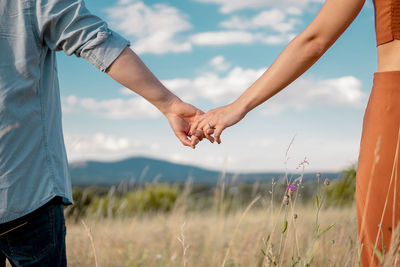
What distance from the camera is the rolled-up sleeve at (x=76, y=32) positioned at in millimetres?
1521

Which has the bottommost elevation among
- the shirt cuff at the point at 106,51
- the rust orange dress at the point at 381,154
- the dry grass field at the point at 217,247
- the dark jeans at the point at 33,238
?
the dry grass field at the point at 217,247

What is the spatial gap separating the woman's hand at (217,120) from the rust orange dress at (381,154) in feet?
2.22

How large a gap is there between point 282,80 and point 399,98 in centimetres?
50

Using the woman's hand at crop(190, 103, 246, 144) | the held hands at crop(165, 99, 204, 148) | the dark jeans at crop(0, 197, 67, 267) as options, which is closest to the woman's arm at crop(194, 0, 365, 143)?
the woman's hand at crop(190, 103, 246, 144)

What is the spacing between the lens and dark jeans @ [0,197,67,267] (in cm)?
149

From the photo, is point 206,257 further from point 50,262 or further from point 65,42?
point 65,42

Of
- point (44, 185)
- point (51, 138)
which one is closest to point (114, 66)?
point (51, 138)

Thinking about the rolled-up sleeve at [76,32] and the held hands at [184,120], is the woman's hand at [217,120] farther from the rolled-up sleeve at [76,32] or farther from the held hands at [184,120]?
the rolled-up sleeve at [76,32]

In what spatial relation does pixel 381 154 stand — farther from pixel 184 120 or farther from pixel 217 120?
pixel 184 120

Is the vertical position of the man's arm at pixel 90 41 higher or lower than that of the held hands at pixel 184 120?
higher

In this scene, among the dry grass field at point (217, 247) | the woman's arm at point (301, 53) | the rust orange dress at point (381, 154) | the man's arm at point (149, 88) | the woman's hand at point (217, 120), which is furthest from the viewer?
the dry grass field at point (217, 247)

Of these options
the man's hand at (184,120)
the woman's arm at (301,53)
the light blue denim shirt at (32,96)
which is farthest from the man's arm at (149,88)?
the woman's arm at (301,53)

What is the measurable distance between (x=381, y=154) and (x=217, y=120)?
0.89 meters

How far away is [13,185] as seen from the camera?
1479mm
